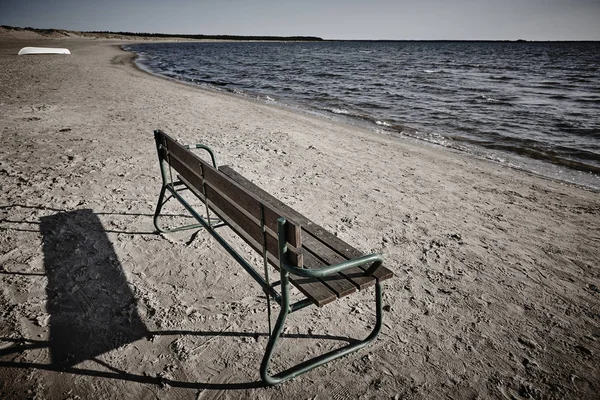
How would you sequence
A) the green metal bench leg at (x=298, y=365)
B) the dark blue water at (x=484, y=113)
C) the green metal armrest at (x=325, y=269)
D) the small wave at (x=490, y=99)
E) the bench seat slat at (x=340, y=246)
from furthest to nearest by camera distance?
the small wave at (x=490, y=99) < the dark blue water at (x=484, y=113) < the bench seat slat at (x=340, y=246) < the green metal bench leg at (x=298, y=365) < the green metal armrest at (x=325, y=269)

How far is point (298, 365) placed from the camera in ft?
7.74

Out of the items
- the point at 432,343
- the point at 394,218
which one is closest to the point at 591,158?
the point at 394,218

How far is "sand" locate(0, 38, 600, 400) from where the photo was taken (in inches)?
92.6

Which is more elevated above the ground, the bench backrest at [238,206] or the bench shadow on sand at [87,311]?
the bench backrest at [238,206]

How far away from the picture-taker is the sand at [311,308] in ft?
7.72

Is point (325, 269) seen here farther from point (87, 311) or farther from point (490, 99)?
point (490, 99)

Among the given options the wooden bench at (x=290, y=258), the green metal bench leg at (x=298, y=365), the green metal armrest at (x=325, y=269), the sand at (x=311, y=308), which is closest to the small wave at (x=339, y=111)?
the sand at (x=311, y=308)

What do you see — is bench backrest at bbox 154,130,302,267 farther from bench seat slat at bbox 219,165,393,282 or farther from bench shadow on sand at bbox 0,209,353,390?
bench shadow on sand at bbox 0,209,353,390

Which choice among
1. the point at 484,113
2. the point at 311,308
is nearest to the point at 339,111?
the point at 484,113

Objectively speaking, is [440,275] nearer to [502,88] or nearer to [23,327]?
[23,327]

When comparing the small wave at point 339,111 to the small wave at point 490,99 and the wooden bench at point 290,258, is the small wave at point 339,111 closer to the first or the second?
the small wave at point 490,99

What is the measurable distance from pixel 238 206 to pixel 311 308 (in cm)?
133

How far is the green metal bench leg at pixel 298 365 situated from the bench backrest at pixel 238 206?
316mm

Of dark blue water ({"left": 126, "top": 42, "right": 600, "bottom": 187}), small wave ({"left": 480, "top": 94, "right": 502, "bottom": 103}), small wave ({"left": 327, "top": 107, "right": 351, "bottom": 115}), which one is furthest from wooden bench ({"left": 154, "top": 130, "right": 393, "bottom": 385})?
small wave ({"left": 480, "top": 94, "right": 502, "bottom": 103})
